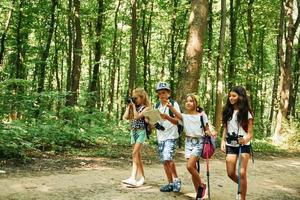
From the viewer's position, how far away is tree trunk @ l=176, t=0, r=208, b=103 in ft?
45.5

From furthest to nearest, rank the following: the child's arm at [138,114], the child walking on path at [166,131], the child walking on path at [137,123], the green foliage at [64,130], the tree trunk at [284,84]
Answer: the tree trunk at [284,84], the green foliage at [64,130], the child walking on path at [137,123], the child's arm at [138,114], the child walking on path at [166,131]

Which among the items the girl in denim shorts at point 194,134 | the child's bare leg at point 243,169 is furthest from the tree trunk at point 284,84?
the child's bare leg at point 243,169

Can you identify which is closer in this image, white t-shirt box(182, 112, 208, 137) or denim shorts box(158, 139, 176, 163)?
white t-shirt box(182, 112, 208, 137)

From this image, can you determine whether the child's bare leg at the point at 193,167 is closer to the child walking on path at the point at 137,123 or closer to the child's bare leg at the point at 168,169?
the child's bare leg at the point at 168,169

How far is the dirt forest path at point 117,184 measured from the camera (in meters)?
7.48

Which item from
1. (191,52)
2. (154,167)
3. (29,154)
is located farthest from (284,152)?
(29,154)

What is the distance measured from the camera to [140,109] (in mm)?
8156

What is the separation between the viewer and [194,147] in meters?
7.40

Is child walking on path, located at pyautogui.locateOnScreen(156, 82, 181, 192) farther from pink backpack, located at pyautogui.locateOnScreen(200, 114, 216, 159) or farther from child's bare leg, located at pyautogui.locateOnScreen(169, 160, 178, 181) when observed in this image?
pink backpack, located at pyautogui.locateOnScreen(200, 114, 216, 159)

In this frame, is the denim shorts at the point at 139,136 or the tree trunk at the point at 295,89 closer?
the denim shorts at the point at 139,136

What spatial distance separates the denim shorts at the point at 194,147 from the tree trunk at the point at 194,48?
255 inches

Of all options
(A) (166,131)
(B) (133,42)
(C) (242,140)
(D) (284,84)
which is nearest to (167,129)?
(A) (166,131)

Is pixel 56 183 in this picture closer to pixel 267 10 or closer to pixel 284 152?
pixel 284 152

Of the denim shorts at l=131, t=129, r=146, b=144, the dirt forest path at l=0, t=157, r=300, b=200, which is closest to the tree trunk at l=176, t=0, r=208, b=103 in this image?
the dirt forest path at l=0, t=157, r=300, b=200
